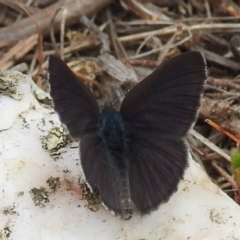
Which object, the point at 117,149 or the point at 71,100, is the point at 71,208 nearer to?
the point at 117,149

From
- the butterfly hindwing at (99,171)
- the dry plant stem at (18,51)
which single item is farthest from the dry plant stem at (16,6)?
the butterfly hindwing at (99,171)

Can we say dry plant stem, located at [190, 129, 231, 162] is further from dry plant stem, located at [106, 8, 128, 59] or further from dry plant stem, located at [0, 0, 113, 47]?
dry plant stem, located at [0, 0, 113, 47]

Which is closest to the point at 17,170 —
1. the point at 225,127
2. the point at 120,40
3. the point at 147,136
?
the point at 147,136

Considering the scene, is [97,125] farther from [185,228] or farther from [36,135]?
[185,228]

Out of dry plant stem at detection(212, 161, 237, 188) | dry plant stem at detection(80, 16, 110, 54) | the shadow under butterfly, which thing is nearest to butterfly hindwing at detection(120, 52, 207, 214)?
the shadow under butterfly

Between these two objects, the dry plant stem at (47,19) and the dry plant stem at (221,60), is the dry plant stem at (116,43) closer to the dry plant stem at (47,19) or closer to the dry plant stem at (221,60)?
the dry plant stem at (47,19)

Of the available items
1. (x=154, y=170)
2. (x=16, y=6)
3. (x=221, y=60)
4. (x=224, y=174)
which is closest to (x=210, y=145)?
(x=224, y=174)
